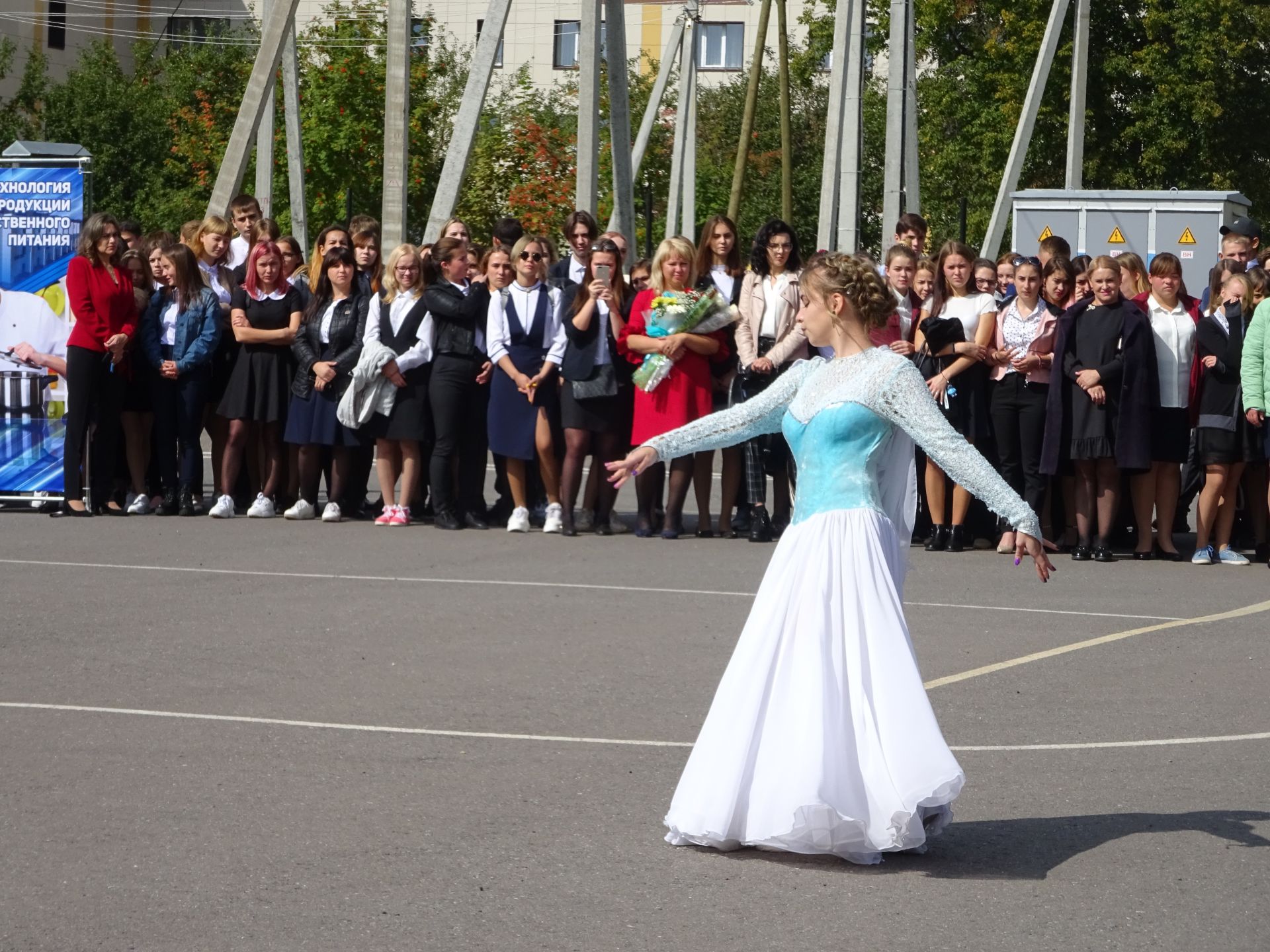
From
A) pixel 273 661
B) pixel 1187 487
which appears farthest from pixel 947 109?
pixel 273 661

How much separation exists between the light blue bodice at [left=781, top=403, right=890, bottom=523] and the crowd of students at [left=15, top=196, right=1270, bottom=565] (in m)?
7.62

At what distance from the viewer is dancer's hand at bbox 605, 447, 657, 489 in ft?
21.2

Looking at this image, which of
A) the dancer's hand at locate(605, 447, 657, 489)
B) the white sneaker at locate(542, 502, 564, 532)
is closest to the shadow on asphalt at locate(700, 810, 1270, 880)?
the dancer's hand at locate(605, 447, 657, 489)

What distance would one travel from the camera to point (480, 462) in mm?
15664

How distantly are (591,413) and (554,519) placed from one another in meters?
0.89

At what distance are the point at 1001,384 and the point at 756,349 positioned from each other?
1.83m

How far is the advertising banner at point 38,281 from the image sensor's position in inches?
640

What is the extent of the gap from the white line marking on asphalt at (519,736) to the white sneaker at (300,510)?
24.7 ft

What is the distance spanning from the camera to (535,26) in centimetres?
8325

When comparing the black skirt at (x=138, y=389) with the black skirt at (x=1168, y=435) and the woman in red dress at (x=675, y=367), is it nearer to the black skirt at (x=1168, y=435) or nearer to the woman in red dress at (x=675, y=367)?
the woman in red dress at (x=675, y=367)

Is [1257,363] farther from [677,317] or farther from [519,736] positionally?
[519,736]

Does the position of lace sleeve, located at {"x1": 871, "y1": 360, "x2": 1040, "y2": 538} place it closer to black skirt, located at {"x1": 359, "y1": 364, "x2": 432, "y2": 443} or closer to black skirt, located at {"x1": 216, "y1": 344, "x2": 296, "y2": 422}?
black skirt, located at {"x1": 359, "y1": 364, "x2": 432, "y2": 443}

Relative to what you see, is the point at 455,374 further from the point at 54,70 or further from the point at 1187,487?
the point at 54,70

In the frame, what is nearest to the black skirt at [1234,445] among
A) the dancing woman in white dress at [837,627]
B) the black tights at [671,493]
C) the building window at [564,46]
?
the black tights at [671,493]
